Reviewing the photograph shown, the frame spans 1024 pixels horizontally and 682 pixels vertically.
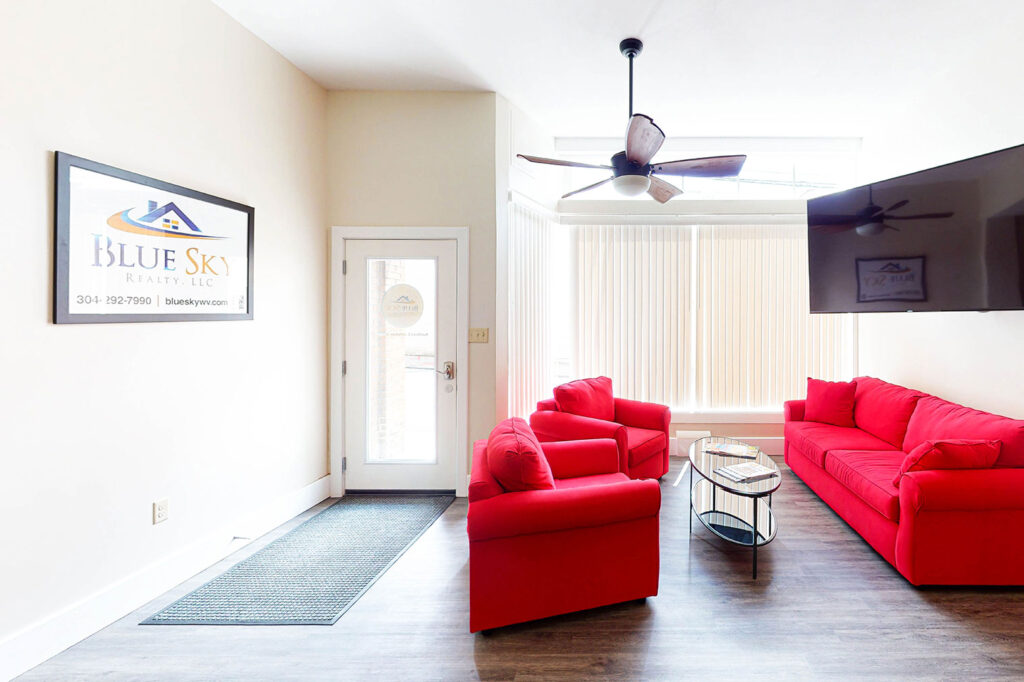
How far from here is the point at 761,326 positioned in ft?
15.3

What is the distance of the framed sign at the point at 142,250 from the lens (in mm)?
1931

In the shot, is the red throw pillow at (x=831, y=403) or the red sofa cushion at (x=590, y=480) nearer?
the red sofa cushion at (x=590, y=480)

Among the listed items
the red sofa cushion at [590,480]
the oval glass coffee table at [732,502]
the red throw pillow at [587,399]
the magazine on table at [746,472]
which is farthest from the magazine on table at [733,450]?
the red throw pillow at [587,399]

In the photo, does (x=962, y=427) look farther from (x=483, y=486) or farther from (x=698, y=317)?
(x=483, y=486)

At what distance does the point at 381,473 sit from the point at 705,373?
3289 millimetres

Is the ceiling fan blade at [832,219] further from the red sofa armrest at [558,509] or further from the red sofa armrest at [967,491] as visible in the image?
the red sofa armrest at [558,509]

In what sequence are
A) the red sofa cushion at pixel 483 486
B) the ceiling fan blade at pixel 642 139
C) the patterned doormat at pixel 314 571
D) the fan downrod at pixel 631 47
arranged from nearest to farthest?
1. the red sofa cushion at pixel 483 486
2. the patterned doormat at pixel 314 571
3. the ceiling fan blade at pixel 642 139
4. the fan downrod at pixel 631 47

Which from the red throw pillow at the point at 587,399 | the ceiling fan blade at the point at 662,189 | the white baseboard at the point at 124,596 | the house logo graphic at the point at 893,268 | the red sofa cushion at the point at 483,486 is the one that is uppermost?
the ceiling fan blade at the point at 662,189

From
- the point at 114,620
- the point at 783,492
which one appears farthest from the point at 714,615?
the point at 114,620

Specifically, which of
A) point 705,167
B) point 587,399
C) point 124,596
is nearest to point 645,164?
point 705,167

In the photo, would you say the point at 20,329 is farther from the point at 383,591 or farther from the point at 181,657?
the point at 383,591

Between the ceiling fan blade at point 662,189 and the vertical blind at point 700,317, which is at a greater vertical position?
the ceiling fan blade at point 662,189

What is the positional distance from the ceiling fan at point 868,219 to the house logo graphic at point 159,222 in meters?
4.28

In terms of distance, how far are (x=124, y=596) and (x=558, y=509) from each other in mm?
2090
